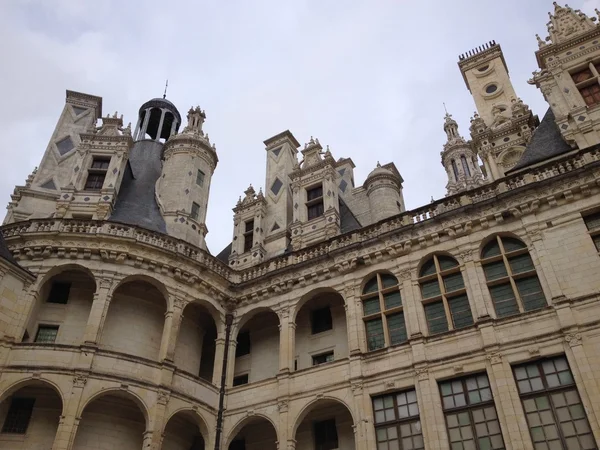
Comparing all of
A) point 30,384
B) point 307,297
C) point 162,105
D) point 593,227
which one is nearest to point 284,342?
point 307,297

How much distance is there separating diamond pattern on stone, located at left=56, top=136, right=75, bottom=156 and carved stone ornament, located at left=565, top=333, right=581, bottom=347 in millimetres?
24330

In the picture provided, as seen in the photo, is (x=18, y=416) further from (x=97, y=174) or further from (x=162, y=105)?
(x=162, y=105)

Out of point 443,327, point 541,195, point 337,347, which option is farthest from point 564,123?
point 337,347

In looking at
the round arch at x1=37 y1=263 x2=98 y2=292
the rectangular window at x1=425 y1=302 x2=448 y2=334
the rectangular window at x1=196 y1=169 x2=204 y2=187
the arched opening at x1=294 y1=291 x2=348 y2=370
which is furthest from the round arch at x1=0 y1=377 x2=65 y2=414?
the rectangular window at x1=196 y1=169 x2=204 y2=187

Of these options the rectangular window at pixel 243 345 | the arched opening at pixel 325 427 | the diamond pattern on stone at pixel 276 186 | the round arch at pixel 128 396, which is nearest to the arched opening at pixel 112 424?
the round arch at pixel 128 396

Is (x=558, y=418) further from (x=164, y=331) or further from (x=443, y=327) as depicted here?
(x=164, y=331)

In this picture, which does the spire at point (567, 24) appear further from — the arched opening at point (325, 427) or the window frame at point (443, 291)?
the arched opening at point (325, 427)

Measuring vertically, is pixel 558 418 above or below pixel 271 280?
below

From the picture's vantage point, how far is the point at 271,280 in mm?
22422

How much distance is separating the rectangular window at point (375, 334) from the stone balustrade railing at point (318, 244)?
3.19m

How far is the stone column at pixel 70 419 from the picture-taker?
54.7 feet

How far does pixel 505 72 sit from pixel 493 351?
982 inches

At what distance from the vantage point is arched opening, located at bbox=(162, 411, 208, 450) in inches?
776

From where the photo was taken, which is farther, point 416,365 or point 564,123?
point 564,123
